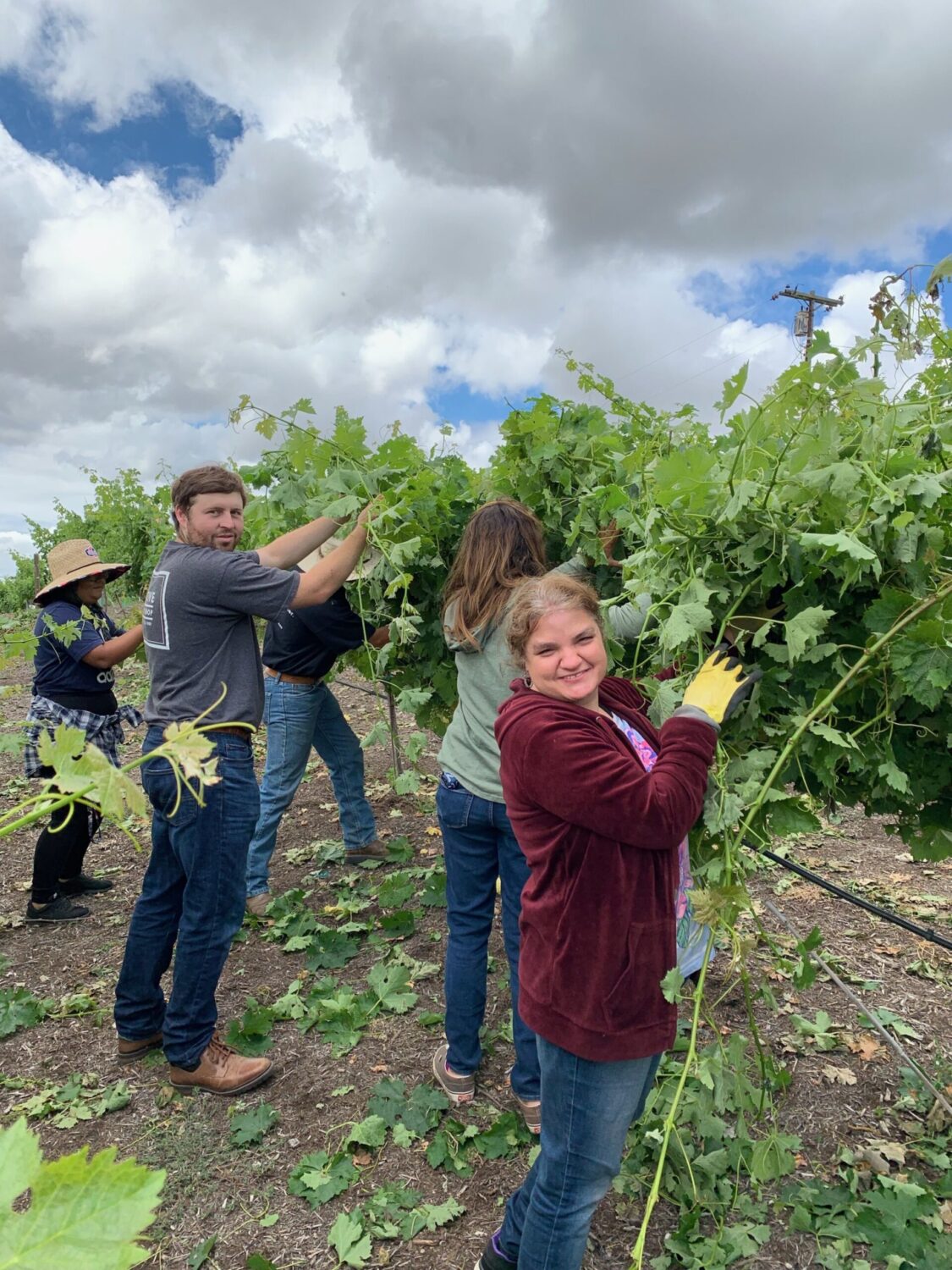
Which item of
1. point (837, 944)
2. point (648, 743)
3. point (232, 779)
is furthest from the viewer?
point (837, 944)

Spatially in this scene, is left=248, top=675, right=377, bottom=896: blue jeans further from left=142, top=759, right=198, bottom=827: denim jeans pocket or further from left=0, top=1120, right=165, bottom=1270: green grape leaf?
left=0, top=1120, right=165, bottom=1270: green grape leaf

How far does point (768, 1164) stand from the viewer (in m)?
2.19

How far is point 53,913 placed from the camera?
194 inches

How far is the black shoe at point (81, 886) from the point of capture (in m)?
5.27

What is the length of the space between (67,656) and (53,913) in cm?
153

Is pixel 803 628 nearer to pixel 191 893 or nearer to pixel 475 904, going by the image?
pixel 475 904

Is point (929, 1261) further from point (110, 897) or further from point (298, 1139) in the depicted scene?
point (110, 897)

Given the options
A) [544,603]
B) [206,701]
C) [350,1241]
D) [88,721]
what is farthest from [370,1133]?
[88,721]

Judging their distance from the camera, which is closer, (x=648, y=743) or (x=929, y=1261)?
(x=648, y=743)

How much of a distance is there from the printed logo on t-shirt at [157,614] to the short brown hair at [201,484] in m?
0.26

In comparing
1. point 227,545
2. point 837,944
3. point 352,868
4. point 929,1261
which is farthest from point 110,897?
point 929,1261

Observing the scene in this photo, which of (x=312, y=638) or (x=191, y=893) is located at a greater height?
(x=312, y=638)

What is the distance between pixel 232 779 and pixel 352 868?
8.50 ft

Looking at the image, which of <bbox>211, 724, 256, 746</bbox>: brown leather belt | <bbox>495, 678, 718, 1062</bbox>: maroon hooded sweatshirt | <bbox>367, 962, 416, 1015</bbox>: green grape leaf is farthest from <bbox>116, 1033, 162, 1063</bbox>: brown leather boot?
<bbox>495, 678, 718, 1062</bbox>: maroon hooded sweatshirt
